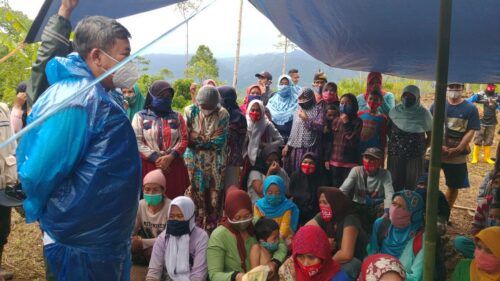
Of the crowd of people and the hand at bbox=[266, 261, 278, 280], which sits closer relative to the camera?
the crowd of people

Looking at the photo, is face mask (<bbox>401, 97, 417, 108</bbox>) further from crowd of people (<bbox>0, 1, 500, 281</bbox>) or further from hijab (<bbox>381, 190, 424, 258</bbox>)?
hijab (<bbox>381, 190, 424, 258</bbox>)

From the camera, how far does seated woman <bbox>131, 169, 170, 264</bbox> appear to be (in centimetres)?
374

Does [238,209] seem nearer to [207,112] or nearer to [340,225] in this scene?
[340,225]

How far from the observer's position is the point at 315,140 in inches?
195

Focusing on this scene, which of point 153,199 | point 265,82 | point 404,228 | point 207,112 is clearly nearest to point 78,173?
point 153,199

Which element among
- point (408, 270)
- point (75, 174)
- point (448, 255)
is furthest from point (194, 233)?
point (448, 255)

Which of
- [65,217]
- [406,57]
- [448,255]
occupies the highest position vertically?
[406,57]

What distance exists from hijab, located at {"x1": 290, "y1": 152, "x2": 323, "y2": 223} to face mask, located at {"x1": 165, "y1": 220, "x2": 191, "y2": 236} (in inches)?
60.7

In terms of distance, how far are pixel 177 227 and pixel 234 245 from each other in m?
0.46

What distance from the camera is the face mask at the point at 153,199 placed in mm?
3777

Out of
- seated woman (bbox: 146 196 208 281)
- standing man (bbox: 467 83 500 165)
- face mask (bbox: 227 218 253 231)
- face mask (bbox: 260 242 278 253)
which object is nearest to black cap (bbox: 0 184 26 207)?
seated woman (bbox: 146 196 208 281)

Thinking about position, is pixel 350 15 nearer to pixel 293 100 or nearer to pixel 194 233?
pixel 194 233

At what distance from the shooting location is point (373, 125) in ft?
16.3

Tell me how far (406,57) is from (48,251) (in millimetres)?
4154
